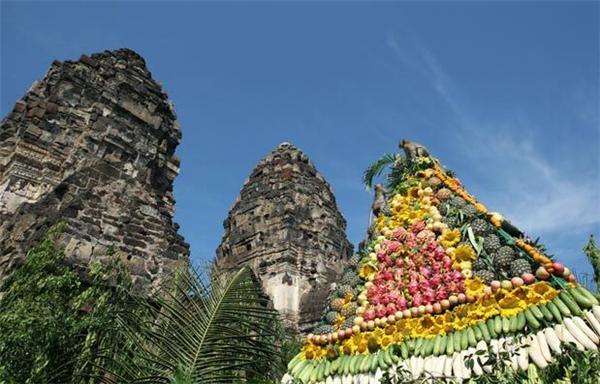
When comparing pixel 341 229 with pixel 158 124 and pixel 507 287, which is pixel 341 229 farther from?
pixel 507 287

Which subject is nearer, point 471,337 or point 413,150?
point 471,337

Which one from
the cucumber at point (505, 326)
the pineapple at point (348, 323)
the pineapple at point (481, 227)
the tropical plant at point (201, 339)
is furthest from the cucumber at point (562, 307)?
the tropical plant at point (201, 339)

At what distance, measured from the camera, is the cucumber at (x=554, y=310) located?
2.90 meters

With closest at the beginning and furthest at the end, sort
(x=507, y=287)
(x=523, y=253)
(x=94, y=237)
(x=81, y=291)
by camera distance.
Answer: (x=507, y=287) < (x=523, y=253) < (x=81, y=291) < (x=94, y=237)

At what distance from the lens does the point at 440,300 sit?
3570mm

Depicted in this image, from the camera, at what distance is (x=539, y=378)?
9.12 ft

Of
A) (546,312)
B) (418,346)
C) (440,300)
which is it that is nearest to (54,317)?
(418,346)

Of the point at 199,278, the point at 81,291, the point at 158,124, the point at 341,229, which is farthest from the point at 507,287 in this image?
the point at 341,229

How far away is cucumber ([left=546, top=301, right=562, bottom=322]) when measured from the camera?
2.90m

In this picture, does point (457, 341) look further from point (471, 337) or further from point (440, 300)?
point (440, 300)

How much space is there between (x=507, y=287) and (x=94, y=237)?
224 inches

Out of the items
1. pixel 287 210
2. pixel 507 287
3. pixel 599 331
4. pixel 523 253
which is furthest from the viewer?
pixel 287 210

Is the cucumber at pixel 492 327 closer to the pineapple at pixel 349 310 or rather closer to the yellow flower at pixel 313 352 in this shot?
the pineapple at pixel 349 310

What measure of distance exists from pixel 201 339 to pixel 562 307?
9.42 feet
